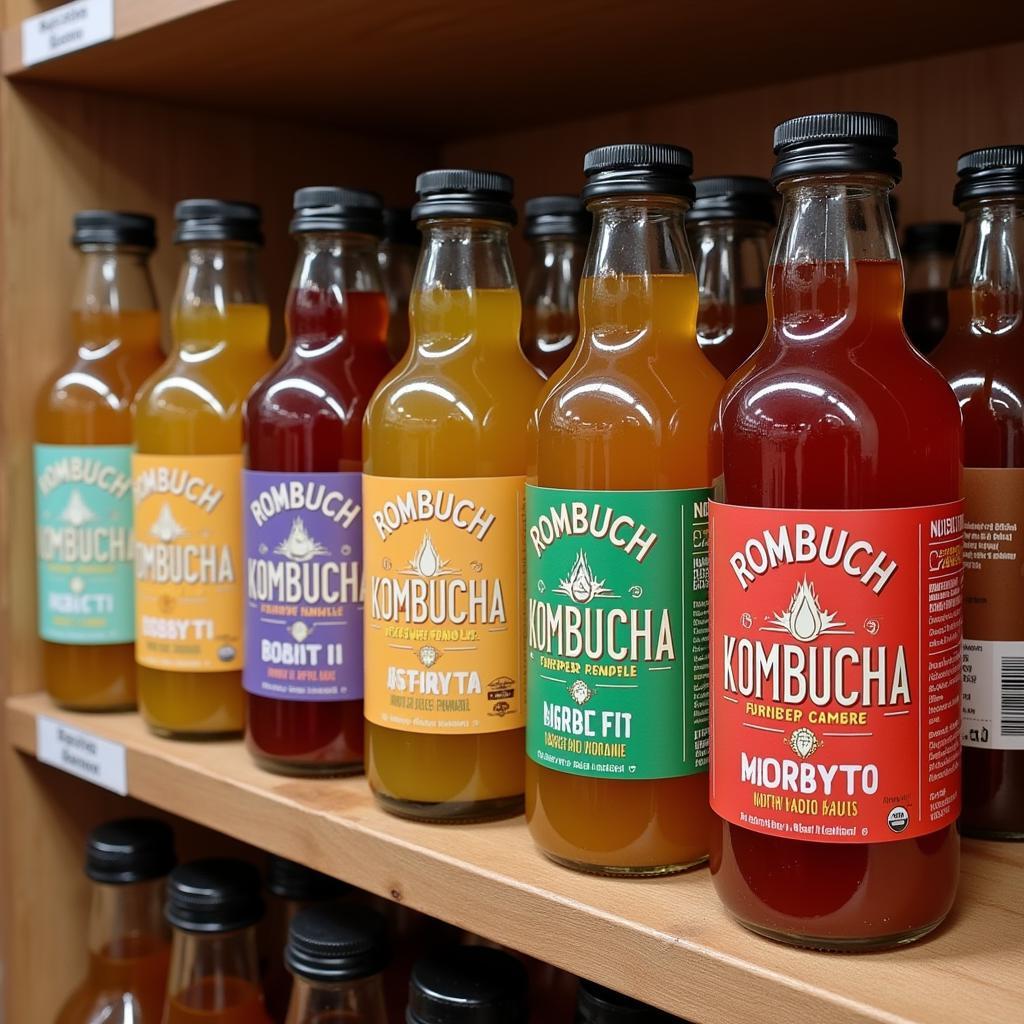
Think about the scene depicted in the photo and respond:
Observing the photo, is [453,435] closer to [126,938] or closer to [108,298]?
[108,298]

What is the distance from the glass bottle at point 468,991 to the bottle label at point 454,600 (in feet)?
0.55

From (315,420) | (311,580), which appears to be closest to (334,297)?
(315,420)

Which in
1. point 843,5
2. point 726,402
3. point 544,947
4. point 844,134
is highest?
point 843,5

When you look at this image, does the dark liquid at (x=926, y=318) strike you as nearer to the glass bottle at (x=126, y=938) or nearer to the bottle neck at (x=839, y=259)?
the bottle neck at (x=839, y=259)

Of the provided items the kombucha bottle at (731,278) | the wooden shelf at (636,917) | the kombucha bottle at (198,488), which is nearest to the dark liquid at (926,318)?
the kombucha bottle at (731,278)

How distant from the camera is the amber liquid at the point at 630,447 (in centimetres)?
68

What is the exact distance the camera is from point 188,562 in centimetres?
97

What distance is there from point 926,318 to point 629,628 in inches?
15.7

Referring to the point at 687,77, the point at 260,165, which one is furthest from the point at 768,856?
the point at 260,165

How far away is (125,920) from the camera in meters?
1.09

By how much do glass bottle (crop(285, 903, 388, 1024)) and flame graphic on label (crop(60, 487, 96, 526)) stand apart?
0.39 m

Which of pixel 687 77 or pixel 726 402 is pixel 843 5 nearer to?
pixel 687 77

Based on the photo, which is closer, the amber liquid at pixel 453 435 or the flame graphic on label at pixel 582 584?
the flame graphic on label at pixel 582 584

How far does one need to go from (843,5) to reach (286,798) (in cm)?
66
